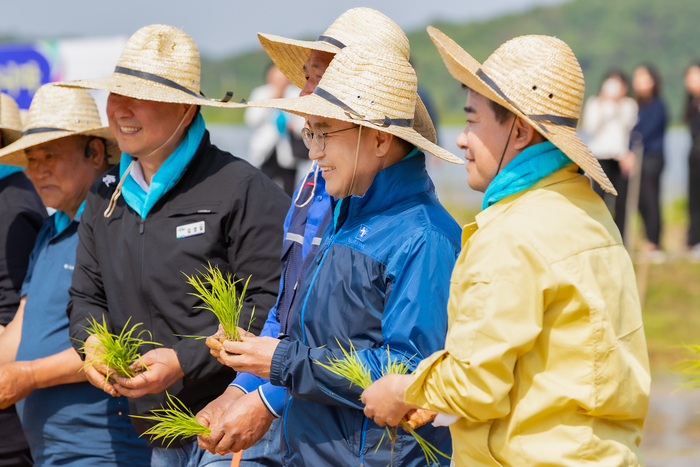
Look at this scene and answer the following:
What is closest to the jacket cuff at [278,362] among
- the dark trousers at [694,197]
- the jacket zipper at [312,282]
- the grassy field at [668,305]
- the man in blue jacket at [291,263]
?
the jacket zipper at [312,282]

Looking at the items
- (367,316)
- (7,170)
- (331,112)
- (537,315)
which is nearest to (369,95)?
(331,112)

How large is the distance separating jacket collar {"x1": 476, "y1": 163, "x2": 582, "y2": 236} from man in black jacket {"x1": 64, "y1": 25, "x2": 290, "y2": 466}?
4.18ft

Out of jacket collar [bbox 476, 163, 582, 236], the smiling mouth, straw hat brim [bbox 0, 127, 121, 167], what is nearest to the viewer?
jacket collar [bbox 476, 163, 582, 236]

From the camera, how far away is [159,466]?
3.24 metres

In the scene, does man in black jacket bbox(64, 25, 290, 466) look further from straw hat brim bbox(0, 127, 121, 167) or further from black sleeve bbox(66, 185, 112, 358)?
straw hat brim bbox(0, 127, 121, 167)

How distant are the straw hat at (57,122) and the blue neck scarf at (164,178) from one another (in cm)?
74

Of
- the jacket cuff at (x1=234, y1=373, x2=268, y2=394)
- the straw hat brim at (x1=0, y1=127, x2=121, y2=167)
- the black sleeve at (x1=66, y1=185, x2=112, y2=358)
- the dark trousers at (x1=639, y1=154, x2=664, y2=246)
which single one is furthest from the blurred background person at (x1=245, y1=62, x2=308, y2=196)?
the jacket cuff at (x1=234, y1=373, x2=268, y2=394)

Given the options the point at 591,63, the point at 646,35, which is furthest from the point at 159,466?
the point at 646,35

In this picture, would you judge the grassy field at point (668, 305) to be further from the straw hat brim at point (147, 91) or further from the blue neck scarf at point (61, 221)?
the straw hat brim at point (147, 91)

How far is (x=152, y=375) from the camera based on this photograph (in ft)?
9.76

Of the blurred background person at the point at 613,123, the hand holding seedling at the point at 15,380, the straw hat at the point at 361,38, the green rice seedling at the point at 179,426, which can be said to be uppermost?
the straw hat at the point at 361,38

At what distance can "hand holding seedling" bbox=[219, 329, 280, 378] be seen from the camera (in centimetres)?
249

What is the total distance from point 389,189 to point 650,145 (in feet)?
28.6

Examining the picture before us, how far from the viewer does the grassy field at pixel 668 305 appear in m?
8.13
